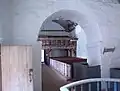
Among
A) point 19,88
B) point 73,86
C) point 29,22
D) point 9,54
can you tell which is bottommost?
point 19,88

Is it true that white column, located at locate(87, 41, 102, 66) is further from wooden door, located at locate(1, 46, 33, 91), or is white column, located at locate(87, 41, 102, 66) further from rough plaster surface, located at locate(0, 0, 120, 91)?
wooden door, located at locate(1, 46, 33, 91)

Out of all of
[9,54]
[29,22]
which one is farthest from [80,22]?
[9,54]

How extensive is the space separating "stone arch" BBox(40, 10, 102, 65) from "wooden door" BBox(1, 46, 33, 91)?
1.61 metres

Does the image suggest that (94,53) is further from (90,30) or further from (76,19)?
(76,19)

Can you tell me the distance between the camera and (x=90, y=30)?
6371 millimetres

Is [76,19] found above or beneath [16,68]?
above

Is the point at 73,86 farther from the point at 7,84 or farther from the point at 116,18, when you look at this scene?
the point at 116,18

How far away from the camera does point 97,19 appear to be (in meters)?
5.97

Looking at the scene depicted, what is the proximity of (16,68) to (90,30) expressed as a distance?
110 inches

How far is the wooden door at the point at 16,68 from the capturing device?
4.32 m

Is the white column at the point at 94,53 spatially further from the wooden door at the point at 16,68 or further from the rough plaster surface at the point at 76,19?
the wooden door at the point at 16,68

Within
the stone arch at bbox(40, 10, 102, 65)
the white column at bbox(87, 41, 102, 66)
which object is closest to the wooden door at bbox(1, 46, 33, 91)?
the stone arch at bbox(40, 10, 102, 65)

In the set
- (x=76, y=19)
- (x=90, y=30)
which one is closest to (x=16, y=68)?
(x=76, y=19)

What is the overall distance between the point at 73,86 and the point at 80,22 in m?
3.88
